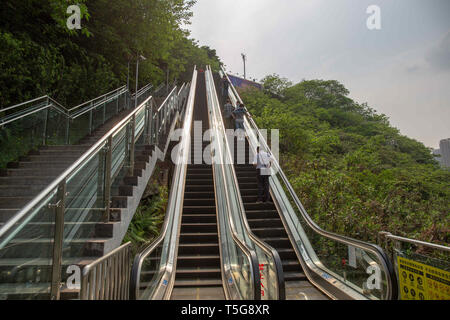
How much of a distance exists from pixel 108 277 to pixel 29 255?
78cm

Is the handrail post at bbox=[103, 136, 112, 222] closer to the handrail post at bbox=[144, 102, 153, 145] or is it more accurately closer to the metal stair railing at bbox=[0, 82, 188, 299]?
the metal stair railing at bbox=[0, 82, 188, 299]

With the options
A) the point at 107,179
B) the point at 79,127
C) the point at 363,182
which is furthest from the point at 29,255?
the point at 363,182

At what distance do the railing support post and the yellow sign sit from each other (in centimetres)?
348

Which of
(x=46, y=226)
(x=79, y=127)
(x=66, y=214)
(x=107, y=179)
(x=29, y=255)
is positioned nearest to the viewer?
(x=29, y=255)

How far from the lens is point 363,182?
30.0 feet

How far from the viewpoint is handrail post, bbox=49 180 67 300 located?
7.36ft

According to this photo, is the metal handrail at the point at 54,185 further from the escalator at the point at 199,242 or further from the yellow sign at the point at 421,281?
the yellow sign at the point at 421,281

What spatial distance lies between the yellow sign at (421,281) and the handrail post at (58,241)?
348 centimetres

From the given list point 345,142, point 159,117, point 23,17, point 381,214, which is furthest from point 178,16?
point 381,214

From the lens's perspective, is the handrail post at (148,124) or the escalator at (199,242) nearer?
the escalator at (199,242)

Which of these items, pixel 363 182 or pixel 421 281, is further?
pixel 363 182

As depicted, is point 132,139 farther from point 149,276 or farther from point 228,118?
point 228,118

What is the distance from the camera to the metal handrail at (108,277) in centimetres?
213

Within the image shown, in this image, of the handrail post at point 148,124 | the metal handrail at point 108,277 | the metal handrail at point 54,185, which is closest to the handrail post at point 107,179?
the metal handrail at point 54,185
